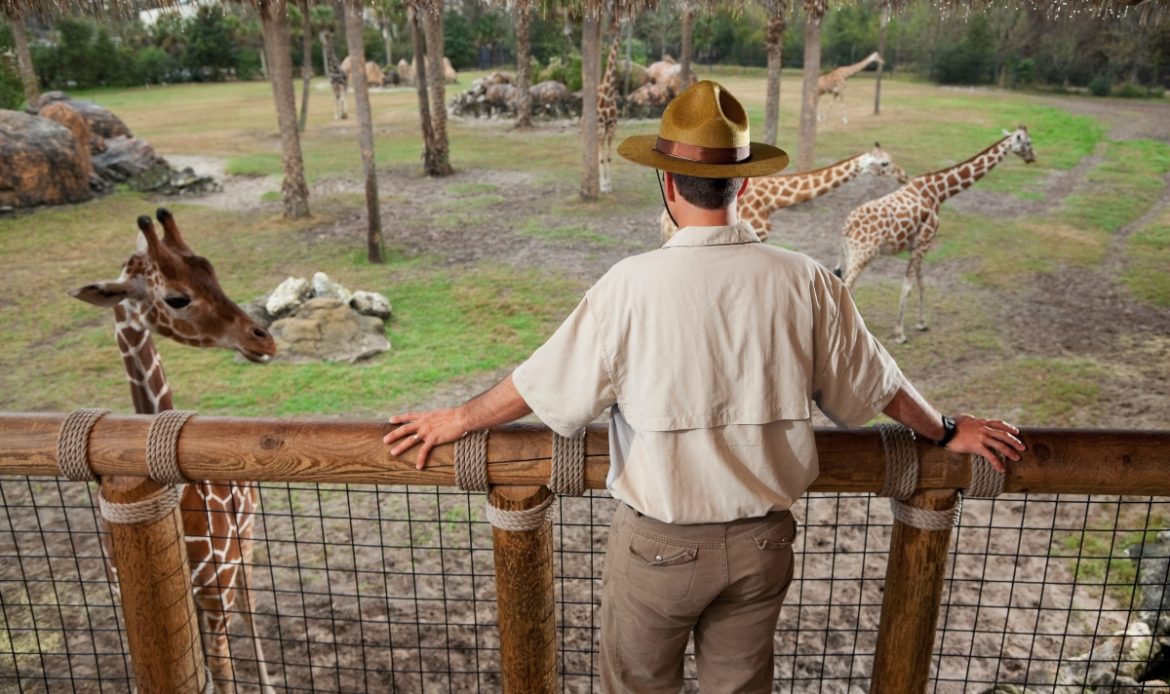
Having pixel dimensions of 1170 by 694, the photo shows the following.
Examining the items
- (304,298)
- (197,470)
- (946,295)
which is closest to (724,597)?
(197,470)

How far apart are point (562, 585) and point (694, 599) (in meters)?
1.16

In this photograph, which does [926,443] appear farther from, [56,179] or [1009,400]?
[56,179]

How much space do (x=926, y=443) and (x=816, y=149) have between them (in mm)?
15046

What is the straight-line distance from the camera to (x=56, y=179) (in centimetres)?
1279

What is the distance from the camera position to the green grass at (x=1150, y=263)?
357 inches

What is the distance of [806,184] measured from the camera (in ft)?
29.2

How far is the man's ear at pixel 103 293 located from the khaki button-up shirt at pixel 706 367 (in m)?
2.01

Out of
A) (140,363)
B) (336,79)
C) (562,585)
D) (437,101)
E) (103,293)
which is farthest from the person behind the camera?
(336,79)

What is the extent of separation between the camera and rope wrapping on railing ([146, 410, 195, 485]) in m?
2.00

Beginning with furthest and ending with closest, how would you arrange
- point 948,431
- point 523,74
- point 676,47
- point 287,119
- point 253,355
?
point 676,47 → point 523,74 → point 287,119 → point 253,355 → point 948,431

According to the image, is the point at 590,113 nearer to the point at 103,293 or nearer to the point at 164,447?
the point at 103,293

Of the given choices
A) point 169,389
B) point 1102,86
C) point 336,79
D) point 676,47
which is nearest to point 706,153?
point 169,389

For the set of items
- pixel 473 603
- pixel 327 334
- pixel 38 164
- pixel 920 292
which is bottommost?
pixel 327 334

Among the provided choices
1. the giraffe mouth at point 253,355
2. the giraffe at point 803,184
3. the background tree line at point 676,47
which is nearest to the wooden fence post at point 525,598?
the giraffe mouth at point 253,355
